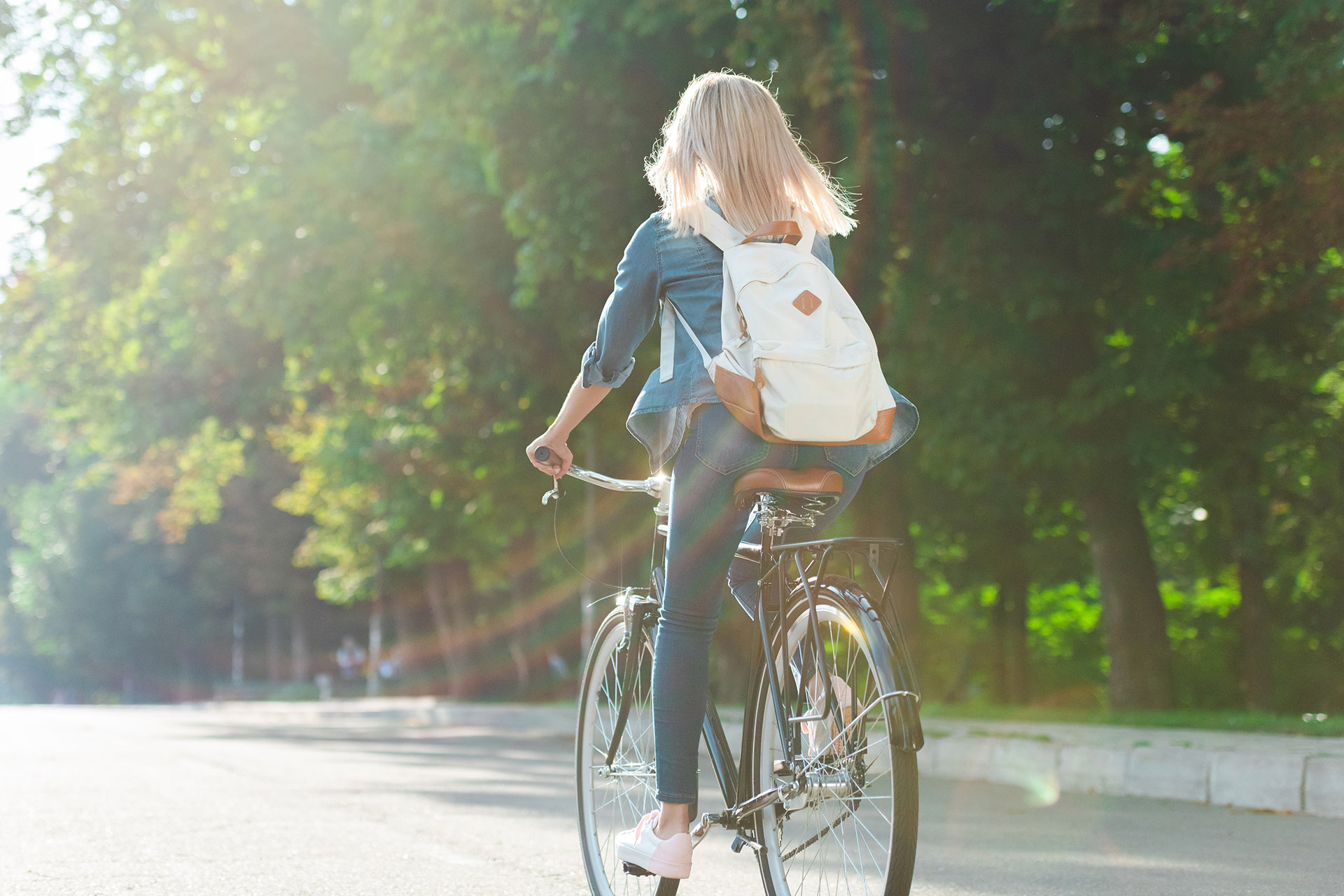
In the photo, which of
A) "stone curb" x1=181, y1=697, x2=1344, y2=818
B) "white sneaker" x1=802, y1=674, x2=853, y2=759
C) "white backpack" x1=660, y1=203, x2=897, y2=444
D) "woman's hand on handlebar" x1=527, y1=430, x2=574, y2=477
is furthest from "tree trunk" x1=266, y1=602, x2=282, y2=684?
"white backpack" x1=660, y1=203, x2=897, y2=444

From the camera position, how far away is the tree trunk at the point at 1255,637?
1988 centimetres

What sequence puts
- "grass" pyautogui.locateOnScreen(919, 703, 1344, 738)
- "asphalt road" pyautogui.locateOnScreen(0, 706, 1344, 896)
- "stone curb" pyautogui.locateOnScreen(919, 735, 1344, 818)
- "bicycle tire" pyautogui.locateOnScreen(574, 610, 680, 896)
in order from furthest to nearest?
"grass" pyautogui.locateOnScreen(919, 703, 1344, 738) < "stone curb" pyautogui.locateOnScreen(919, 735, 1344, 818) < "asphalt road" pyautogui.locateOnScreen(0, 706, 1344, 896) < "bicycle tire" pyautogui.locateOnScreen(574, 610, 680, 896)

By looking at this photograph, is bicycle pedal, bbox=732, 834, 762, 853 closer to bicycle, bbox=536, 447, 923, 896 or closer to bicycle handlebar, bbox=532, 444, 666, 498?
bicycle, bbox=536, 447, 923, 896

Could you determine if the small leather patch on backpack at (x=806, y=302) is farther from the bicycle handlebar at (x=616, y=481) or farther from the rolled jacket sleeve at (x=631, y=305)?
the bicycle handlebar at (x=616, y=481)

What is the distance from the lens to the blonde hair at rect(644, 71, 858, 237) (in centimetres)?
356

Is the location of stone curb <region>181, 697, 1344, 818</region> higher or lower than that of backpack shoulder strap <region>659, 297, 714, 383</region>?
lower

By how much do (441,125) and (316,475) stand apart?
1225 cm

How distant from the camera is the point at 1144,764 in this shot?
8570mm

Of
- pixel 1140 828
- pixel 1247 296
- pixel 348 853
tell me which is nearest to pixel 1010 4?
pixel 1247 296

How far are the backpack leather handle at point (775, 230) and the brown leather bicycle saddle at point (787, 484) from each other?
1.72ft

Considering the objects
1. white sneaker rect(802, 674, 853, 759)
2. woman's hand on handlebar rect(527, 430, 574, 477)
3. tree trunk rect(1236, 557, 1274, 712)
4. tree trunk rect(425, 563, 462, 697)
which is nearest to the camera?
white sneaker rect(802, 674, 853, 759)

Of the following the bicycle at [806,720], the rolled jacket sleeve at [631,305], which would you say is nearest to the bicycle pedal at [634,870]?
the bicycle at [806,720]

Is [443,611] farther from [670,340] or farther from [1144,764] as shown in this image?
[670,340]

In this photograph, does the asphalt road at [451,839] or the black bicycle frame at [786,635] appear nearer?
the black bicycle frame at [786,635]
